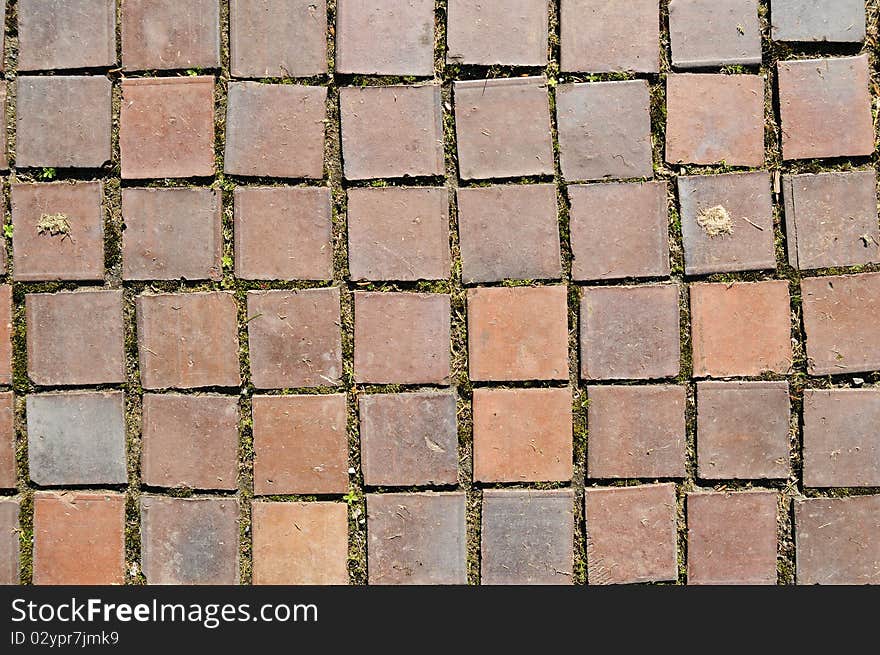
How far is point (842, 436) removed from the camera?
205 centimetres

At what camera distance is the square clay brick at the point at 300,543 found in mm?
2072

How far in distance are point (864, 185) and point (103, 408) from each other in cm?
273

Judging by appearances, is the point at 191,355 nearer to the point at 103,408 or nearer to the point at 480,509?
the point at 103,408

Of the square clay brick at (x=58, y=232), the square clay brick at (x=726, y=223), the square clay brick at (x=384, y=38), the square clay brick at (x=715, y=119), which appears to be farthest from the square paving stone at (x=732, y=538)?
the square clay brick at (x=58, y=232)

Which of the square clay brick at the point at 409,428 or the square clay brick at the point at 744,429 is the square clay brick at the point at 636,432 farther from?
the square clay brick at the point at 409,428

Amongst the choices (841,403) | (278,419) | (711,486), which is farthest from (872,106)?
(278,419)

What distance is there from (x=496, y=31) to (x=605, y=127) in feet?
1.63

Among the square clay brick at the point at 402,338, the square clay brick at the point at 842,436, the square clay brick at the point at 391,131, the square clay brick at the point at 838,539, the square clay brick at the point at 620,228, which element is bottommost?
the square clay brick at the point at 838,539

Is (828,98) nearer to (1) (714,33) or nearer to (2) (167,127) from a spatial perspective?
(1) (714,33)

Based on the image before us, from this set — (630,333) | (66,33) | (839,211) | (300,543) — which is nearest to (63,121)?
(66,33)

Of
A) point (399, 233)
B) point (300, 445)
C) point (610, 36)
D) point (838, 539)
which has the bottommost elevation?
point (838, 539)

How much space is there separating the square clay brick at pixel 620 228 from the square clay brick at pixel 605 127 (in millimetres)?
69

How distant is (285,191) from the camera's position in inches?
80.4

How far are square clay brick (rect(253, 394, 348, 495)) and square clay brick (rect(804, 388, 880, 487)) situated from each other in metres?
1.61
